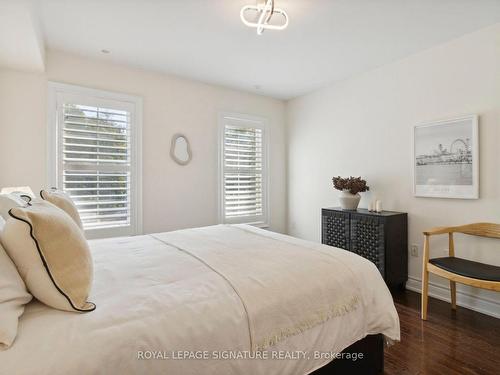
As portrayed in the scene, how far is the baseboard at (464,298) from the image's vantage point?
2.42 metres

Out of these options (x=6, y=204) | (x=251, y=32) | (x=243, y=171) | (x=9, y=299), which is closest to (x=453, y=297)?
(x=243, y=171)

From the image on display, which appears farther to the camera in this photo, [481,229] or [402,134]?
[402,134]

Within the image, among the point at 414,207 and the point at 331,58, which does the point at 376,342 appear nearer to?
the point at 414,207

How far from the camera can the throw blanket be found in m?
1.18

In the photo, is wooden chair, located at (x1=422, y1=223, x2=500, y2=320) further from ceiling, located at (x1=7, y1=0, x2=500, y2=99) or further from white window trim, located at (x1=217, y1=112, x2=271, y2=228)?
white window trim, located at (x1=217, y1=112, x2=271, y2=228)

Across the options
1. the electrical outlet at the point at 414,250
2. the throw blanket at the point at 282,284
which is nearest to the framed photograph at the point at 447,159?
the electrical outlet at the point at 414,250

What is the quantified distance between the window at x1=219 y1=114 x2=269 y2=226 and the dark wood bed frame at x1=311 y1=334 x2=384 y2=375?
2655 mm

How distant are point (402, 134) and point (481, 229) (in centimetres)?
122

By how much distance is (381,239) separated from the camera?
9.33 feet

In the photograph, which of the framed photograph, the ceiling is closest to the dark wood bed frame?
the framed photograph

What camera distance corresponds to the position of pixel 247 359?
43.1 inches

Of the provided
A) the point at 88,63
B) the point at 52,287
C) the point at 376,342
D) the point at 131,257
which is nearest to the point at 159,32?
the point at 88,63

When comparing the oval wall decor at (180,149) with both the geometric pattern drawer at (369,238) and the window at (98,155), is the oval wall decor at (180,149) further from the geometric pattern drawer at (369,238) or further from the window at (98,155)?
the geometric pattern drawer at (369,238)

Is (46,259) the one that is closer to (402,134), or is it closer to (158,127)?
(158,127)
